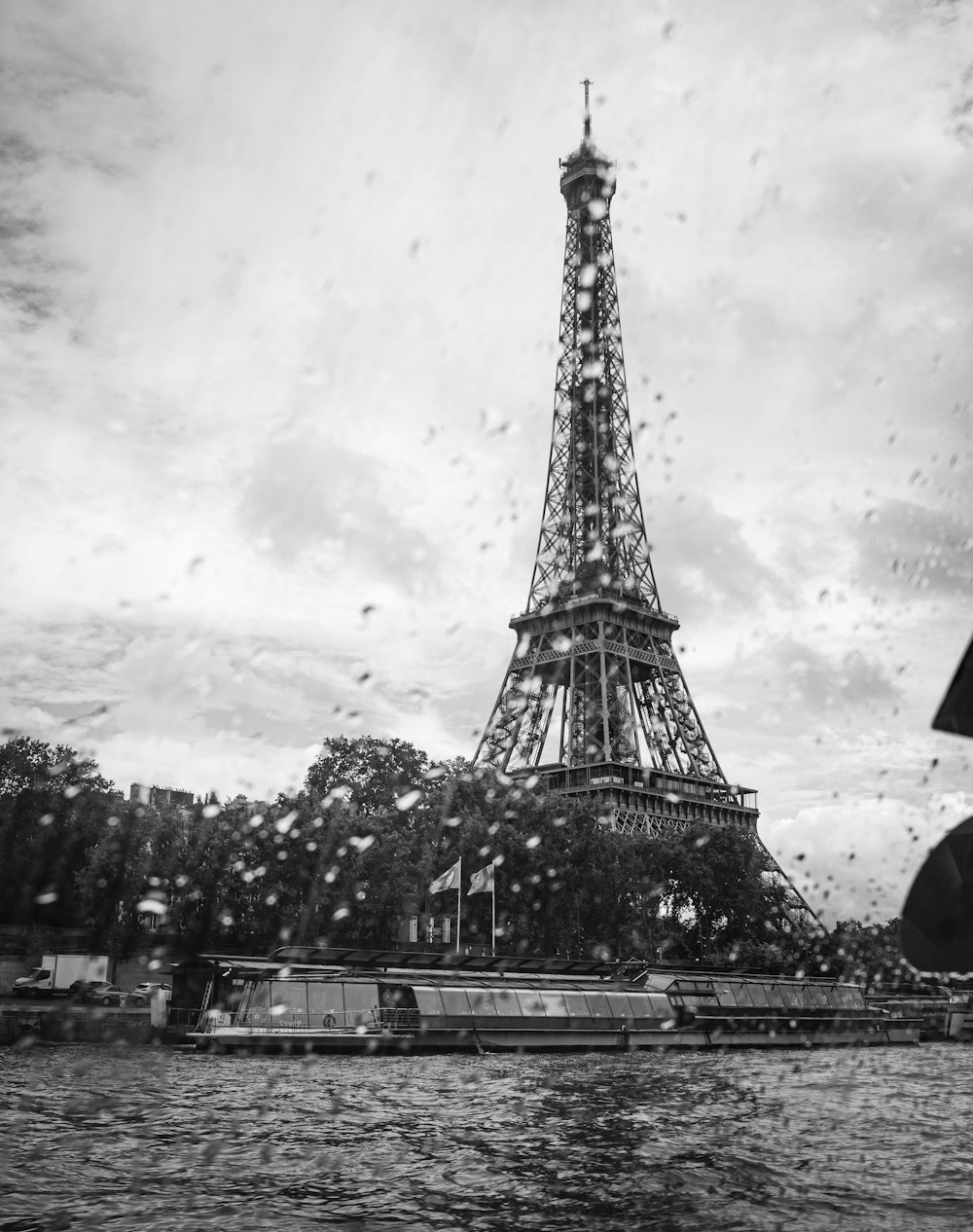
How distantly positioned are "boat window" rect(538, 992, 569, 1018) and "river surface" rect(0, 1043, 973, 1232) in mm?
9952

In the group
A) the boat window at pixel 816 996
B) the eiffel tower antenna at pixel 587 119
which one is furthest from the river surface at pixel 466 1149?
the eiffel tower antenna at pixel 587 119

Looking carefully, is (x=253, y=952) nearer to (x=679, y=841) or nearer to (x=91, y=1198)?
(x=679, y=841)

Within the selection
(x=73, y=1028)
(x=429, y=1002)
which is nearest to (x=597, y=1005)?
(x=429, y=1002)

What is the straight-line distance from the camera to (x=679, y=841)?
68875mm

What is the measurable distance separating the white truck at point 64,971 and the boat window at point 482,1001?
76.3 ft

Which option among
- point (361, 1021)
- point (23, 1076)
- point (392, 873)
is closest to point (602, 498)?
point (392, 873)

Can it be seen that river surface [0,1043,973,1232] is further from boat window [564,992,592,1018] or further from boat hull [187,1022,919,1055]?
boat window [564,992,592,1018]

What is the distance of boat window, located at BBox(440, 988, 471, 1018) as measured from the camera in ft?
121

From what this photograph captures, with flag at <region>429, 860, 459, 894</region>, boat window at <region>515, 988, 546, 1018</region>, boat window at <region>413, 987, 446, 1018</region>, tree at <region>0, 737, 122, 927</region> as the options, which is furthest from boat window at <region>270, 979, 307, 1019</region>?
tree at <region>0, 737, 122, 927</region>

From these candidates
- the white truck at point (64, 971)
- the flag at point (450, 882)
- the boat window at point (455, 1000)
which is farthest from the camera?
the white truck at point (64, 971)

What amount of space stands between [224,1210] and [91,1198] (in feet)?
5.20

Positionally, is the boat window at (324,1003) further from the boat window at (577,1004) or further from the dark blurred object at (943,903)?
the dark blurred object at (943,903)

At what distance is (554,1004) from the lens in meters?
39.5

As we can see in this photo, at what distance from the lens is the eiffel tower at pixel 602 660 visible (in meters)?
77.4
